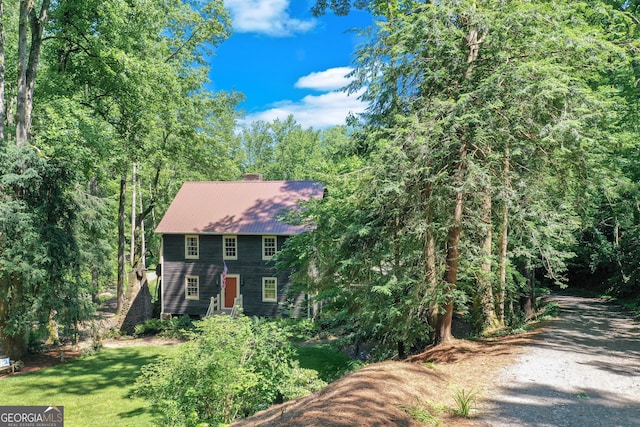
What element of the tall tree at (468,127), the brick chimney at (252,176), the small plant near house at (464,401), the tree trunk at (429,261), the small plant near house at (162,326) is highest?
the brick chimney at (252,176)

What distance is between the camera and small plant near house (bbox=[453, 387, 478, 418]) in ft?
20.2

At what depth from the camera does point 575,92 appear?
8.23m

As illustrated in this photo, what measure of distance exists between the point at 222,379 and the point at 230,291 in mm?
16503

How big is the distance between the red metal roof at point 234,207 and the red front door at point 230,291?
2837 mm

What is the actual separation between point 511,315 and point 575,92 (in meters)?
8.83

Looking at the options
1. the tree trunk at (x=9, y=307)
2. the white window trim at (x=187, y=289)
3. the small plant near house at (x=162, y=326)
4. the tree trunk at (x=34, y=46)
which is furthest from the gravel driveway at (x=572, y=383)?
the white window trim at (x=187, y=289)

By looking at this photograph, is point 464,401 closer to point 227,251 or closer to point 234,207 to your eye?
point 227,251

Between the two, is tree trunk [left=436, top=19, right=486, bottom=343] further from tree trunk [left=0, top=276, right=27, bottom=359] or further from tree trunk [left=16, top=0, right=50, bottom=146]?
tree trunk [left=0, top=276, right=27, bottom=359]

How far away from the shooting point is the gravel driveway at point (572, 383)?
6.16 m

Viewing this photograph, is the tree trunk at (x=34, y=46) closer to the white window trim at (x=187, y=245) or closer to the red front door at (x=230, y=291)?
the white window trim at (x=187, y=245)

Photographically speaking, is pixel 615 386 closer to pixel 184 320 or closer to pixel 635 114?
pixel 635 114

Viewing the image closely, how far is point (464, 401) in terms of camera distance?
6.39 m

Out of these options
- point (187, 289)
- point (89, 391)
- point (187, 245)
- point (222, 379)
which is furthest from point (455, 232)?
point (187, 289)

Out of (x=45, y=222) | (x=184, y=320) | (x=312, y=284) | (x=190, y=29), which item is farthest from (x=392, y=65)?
(x=184, y=320)
